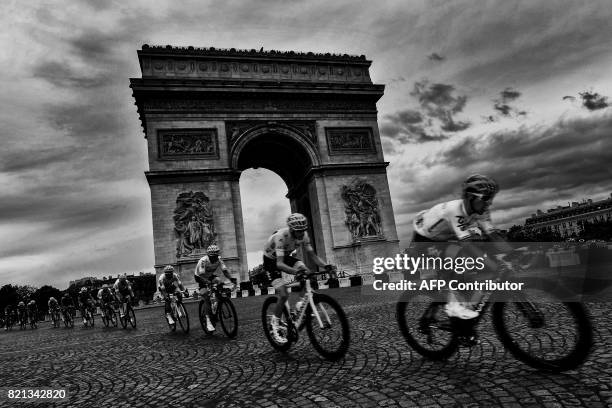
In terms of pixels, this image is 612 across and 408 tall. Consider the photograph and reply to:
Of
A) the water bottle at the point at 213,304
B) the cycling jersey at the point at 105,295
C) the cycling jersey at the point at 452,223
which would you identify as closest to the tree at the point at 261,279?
the cycling jersey at the point at 105,295

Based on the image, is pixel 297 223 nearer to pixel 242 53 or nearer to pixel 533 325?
pixel 533 325

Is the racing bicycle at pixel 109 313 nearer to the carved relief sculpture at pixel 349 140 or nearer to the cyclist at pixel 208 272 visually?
the cyclist at pixel 208 272

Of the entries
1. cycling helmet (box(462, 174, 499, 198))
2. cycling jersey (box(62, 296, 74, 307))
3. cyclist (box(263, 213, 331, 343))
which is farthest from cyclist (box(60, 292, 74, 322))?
cycling helmet (box(462, 174, 499, 198))

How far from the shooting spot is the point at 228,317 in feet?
24.6

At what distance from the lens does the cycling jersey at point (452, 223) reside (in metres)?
3.77

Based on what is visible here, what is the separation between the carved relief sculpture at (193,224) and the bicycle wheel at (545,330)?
22213mm

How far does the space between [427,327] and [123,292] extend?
9.81 metres

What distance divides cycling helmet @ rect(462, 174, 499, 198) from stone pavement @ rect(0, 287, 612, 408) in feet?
5.02

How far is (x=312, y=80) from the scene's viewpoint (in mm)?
29219

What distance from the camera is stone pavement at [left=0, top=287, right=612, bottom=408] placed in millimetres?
3152

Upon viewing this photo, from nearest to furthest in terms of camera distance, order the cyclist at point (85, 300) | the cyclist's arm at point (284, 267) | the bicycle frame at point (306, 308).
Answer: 1. the bicycle frame at point (306, 308)
2. the cyclist's arm at point (284, 267)
3. the cyclist at point (85, 300)

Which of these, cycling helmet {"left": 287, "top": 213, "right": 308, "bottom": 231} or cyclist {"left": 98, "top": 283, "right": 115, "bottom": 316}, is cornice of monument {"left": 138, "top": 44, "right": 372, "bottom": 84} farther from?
cycling helmet {"left": 287, "top": 213, "right": 308, "bottom": 231}

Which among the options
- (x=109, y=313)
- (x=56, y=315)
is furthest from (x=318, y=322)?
(x=56, y=315)

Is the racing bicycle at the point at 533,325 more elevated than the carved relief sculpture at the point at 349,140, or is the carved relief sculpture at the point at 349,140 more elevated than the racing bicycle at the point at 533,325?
the carved relief sculpture at the point at 349,140
